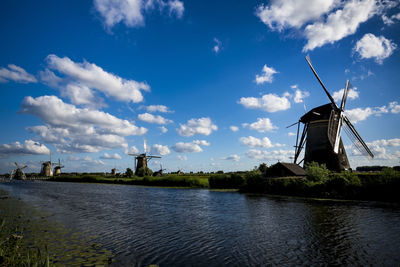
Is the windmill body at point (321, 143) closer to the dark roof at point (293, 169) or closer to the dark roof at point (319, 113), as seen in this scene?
the dark roof at point (319, 113)

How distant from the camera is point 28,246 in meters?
10.5

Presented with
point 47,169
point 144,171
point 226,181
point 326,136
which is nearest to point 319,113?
point 326,136

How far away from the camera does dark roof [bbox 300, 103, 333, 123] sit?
42.7 meters

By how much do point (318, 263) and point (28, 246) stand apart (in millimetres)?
13070

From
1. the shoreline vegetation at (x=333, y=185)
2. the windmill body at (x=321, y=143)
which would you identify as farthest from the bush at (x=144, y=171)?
the windmill body at (x=321, y=143)

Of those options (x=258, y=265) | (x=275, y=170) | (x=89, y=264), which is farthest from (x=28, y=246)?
(x=275, y=170)

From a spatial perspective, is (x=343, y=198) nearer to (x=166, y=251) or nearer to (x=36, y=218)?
(x=166, y=251)

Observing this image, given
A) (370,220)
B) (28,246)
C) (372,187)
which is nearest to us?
(28,246)

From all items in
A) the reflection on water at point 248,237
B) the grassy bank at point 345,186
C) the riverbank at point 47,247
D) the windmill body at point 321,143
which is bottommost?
the reflection on water at point 248,237

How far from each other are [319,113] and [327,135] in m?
5.12

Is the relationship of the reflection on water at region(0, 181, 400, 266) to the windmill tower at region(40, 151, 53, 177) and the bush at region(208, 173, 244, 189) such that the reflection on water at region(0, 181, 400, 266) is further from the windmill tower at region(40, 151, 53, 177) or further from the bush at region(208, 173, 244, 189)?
the windmill tower at region(40, 151, 53, 177)

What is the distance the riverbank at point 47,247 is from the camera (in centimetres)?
836

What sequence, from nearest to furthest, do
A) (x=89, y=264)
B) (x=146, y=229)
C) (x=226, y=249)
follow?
(x=89, y=264)
(x=226, y=249)
(x=146, y=229)

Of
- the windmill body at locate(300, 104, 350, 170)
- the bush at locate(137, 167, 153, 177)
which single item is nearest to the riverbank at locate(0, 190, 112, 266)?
the windmill body at locate(300, 104, 350, 170)
